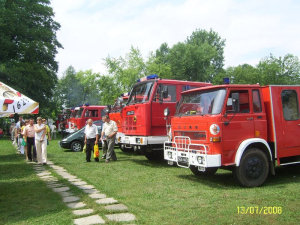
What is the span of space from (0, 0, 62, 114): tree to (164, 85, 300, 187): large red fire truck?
23895 millimetres

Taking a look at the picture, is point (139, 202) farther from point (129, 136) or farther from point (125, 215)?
point (129, 136)

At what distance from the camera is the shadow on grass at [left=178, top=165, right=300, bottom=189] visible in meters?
7.18

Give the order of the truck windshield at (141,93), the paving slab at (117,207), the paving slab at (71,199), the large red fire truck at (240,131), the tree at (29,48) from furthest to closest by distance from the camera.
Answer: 1. the tree at (29,48)
2. the truck windshield at (141,93)
3. the large red fire truck at (240,131)
4. the paving slab at (71,199)
5. the paving slab at (117,207)

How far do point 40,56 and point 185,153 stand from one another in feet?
91.7

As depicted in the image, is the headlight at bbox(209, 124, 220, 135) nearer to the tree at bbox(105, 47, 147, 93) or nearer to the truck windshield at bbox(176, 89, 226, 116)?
the truck windshield at bbox(176, 89, 226, 116)

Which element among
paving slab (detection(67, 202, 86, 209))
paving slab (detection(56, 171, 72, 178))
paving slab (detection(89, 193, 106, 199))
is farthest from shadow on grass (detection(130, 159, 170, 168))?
paving slab (detection(67, 202, 86, 209))

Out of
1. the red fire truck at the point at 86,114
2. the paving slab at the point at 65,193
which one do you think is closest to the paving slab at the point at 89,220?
the paving slab at the point at 65,193

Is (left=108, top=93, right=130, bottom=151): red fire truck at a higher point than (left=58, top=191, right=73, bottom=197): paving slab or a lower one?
higher

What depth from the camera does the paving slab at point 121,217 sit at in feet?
15.8

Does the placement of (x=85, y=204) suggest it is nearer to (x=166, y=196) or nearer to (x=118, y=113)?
(x=166, y=196)

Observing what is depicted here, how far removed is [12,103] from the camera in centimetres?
743

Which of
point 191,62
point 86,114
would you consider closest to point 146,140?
point 86,114
